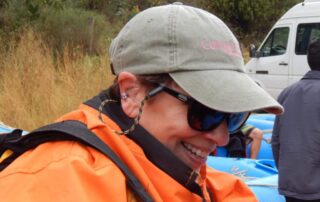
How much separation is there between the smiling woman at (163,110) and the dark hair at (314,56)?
8.74ft

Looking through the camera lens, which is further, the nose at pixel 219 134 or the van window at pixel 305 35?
the van window at pixel 305 35

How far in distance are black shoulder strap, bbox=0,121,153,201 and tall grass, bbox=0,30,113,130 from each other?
214 inches

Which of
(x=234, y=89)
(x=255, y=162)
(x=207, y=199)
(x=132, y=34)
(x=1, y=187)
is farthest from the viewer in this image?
(x=255, y=162)

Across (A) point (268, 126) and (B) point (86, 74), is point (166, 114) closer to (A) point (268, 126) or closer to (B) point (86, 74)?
(A) point (268, 126)

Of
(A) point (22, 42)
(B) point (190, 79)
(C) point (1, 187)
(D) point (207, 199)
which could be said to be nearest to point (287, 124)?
(D) point (207, 199)

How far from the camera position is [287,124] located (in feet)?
12.9

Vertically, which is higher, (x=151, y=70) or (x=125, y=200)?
(x=151, y=70)

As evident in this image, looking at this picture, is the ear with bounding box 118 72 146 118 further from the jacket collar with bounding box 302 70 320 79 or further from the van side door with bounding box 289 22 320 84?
the van side door with bounding box 289 22 320 84

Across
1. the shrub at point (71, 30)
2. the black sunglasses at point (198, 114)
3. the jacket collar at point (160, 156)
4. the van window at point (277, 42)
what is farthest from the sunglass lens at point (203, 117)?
the van window at point (277, 42)

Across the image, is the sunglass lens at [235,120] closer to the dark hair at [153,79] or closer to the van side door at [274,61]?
the dark hair at [153,79]

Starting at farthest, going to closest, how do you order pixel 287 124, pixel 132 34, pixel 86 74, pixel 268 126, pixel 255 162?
pixel 86 74 < pixel 268 126 < pixel 255 162 < pixel 287 124 < pixel 132 34

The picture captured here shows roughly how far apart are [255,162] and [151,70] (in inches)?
147

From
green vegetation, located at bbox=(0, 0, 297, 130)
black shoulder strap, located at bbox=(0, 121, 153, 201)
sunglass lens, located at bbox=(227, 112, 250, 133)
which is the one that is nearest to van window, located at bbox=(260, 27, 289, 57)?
green vegetation, located at bbox=(0, 0, 297, 130)

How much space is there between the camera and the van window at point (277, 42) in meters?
11.1
